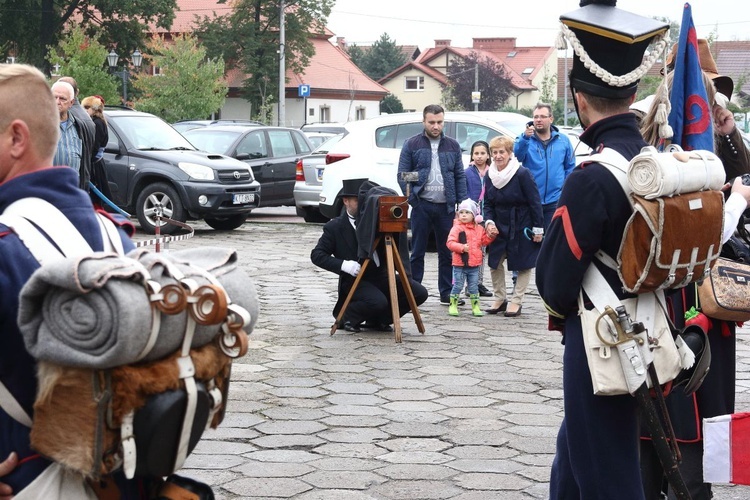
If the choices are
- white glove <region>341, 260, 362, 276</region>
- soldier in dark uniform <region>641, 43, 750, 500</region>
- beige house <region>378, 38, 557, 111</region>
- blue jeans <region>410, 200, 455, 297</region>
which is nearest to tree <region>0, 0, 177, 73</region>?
beige house <region>378, 38, 557, 111</region>

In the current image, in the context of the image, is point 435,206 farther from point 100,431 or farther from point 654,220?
point 100,431

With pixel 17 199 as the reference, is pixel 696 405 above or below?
below

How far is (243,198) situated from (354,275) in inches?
331

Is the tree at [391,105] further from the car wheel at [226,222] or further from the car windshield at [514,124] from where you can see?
the car windshield at [514,124]

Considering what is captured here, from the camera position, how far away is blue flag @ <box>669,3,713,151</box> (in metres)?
4.13

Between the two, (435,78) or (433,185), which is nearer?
(433,185)

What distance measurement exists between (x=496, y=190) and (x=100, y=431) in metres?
8.57

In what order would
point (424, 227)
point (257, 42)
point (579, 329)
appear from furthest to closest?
point (257, 42) → point (424, 227) → point (579, 329)

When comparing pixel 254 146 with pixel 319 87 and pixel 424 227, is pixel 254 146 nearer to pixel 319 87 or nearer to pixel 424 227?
pixel 424 227

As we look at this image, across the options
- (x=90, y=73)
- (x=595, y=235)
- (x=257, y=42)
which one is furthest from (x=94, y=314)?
(x=257, y=42)

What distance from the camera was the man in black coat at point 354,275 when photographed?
30.6 feet

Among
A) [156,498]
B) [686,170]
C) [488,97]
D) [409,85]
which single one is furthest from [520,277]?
[409,85]

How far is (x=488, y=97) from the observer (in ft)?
275

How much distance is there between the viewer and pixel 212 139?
20.5 meters
